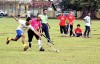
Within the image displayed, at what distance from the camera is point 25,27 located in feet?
67.7

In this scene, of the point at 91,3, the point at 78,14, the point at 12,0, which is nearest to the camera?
the point at 91,3

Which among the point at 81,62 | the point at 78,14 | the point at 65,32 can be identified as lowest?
the point at 78,14

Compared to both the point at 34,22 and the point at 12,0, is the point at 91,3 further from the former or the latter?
the point at 34,22

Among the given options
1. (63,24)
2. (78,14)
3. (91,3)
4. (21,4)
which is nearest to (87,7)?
(91,3)

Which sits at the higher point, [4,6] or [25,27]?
[25,27]

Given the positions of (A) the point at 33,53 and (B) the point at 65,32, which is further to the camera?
(B) the point at 65,32

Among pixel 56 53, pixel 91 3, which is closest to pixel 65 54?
pixel 56 53

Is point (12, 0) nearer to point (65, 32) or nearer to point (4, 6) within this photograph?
point (4, 6)

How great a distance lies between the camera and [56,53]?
19312 mm

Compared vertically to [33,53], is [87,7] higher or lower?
lower

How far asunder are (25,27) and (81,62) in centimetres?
536

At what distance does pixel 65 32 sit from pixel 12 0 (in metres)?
82.2

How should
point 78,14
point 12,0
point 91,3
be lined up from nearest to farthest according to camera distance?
1. point 91,3
2. point 78,14
3. point 12,0

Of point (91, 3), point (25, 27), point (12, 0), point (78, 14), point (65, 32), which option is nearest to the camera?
point (25, 27)
